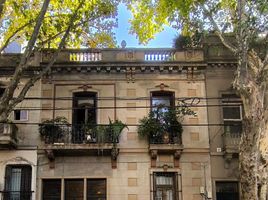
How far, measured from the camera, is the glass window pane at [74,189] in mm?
23234

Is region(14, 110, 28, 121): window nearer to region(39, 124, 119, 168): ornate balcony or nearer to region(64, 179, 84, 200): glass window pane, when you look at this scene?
region(39, 124, 119, 168): ornate balcony

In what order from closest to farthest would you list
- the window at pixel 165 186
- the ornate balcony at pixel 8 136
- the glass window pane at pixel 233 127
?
the ornate balcony at pixel 8 136 → the window at pixel 165 186 → the glass window pane at pixel 233 127

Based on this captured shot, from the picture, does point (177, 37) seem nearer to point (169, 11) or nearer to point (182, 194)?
point (169, 11)

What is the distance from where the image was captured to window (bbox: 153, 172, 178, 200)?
23312mm

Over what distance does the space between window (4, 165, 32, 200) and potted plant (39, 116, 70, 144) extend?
1.68m

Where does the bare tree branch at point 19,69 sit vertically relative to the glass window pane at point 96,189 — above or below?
above

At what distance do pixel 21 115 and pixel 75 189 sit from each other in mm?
4407

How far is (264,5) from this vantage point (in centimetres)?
1831

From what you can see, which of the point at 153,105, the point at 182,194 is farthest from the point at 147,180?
the point at 153,105

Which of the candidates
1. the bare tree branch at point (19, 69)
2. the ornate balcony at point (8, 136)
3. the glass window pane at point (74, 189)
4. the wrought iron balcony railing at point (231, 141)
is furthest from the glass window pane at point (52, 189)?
the bare tree branch at point (19, 69)

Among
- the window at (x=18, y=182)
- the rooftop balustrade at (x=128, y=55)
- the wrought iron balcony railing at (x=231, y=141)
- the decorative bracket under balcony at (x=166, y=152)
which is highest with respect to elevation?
the rooftop balustrade at (x=128, y=55)

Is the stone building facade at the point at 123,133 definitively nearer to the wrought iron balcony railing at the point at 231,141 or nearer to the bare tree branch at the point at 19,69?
the wrought iron balcony railing at the point at 231,141

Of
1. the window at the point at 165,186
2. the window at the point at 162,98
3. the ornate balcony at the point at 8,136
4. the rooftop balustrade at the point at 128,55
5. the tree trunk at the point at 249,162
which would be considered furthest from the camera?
the rooftop balustrade at the point at 128,55

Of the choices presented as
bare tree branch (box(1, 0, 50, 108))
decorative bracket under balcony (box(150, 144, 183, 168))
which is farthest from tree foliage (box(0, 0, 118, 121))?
decorative bracket under balcony (box(150, 144, 183, 168))
